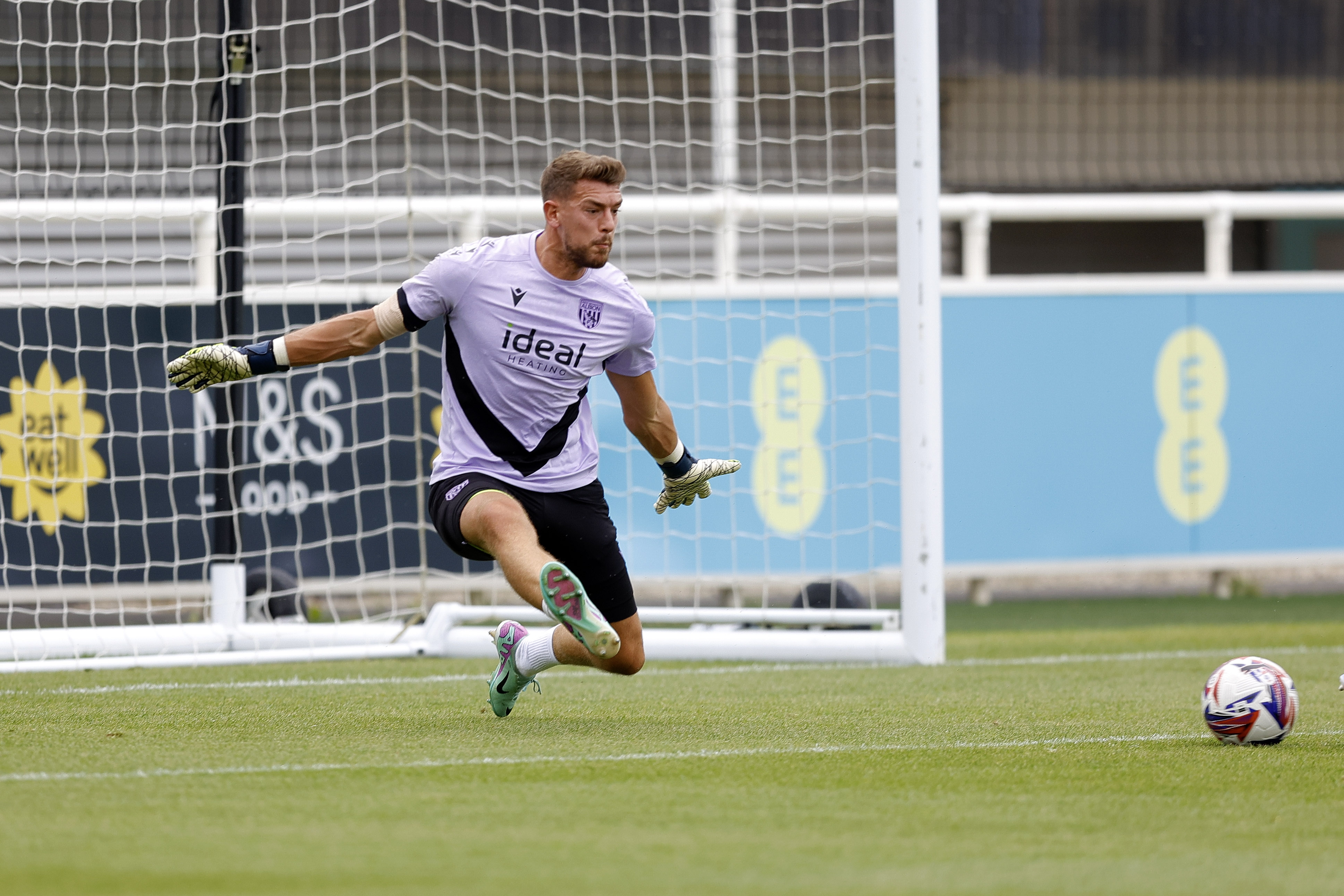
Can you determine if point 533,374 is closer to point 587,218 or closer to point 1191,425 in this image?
point 587,218

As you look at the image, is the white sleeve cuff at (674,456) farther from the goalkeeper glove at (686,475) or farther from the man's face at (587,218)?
the man's face at (587,218)

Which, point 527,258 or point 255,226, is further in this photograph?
point 255,226

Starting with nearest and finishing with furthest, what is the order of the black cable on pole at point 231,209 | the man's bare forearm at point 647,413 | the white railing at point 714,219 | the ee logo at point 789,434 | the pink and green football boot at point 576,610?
the pink and green football boot at point 576,610 → the man's bare forearm at point 647,413 → the black cable on pole at point 231,209 → the white railing at point 714,219 → the ee logo at point 789,434

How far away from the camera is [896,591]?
36.5ft

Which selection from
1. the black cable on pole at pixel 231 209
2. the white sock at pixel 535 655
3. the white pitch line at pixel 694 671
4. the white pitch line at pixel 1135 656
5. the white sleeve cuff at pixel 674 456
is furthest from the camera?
the white pitch line at pixel 1135 656

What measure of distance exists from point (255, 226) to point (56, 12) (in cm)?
192

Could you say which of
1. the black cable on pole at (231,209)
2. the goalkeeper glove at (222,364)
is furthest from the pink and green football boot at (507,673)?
the black cable on pole at (231,209)

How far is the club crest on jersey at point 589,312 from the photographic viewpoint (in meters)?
5.73

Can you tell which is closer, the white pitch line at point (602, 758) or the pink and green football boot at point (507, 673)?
the white pitch line at point (602, 758)

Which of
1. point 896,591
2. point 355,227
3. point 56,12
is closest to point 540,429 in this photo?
point 355,227

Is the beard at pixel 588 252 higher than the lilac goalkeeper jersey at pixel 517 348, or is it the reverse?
the beard at pixel 588 252

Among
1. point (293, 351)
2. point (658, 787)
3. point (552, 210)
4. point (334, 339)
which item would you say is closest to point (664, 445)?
point (552, 210)

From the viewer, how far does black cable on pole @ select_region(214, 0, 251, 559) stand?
7832 millimetres

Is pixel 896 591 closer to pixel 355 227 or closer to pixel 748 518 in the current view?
pixel 748 518
